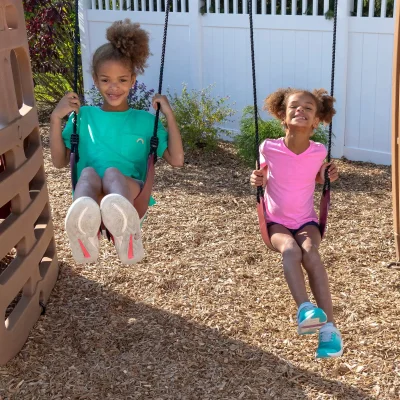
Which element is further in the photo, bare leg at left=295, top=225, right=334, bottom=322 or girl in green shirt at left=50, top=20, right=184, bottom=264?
girl in green shirt at left=50, top=20, right=184, bottom=264

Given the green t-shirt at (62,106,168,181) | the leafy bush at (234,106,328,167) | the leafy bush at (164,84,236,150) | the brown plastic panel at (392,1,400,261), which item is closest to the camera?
the green t-shirt at (62,106,168,181)

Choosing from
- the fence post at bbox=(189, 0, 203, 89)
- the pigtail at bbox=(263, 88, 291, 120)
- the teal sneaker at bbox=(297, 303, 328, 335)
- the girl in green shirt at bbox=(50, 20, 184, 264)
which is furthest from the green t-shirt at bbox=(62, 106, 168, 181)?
the fence post at bbox=(189, 0, 203, 89)

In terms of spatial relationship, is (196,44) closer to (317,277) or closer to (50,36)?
(50,36)

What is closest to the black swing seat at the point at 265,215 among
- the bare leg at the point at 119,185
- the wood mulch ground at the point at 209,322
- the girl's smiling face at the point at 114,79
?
the bare leg at the point at 119,185

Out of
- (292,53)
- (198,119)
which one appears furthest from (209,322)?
(292,53)

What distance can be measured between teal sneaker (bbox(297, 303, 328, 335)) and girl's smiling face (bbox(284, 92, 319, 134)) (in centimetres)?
93

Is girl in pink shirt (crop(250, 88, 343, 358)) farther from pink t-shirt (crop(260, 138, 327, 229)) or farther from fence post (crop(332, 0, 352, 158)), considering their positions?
fence post (crop(332, 0, 352, 158))

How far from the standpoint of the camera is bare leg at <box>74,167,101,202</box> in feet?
9.91

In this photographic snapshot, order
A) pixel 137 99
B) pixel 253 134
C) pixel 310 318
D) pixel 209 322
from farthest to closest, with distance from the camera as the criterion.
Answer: pixel 137 99 → pixel 253 134 → pixel 209 322 → pixel 310 318

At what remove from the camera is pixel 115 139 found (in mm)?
3402

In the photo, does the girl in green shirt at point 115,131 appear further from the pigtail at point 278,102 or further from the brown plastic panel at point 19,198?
the pigtail at point 278,102

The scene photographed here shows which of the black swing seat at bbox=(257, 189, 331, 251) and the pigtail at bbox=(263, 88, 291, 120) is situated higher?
the pigtail at bbox=(263, 88, 291, 120)

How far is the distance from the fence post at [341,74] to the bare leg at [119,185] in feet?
13.6

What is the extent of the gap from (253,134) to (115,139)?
128 inches
